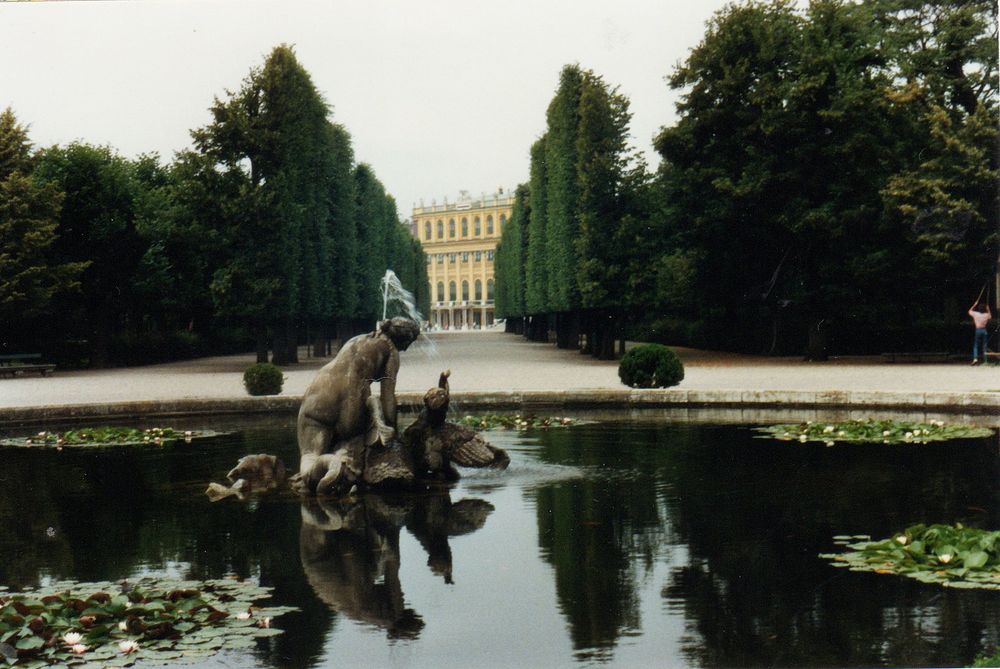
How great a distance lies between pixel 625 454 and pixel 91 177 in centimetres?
2378

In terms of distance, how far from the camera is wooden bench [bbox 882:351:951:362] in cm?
2527

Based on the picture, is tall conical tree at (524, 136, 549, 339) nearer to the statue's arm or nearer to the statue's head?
the statue's head

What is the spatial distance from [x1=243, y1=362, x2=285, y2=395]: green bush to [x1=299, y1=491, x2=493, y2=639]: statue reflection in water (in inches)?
340

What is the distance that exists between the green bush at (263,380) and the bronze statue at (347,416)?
8.20 m

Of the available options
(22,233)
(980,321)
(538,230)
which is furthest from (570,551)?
(538,230)

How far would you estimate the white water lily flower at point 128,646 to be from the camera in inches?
183

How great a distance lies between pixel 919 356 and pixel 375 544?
2138cm

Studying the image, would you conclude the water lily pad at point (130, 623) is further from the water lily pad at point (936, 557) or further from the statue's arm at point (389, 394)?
the statue's arm at point (389, 394)

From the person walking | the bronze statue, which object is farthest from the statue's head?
the person walking

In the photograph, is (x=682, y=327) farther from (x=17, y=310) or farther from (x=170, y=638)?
(x=170, y=638)

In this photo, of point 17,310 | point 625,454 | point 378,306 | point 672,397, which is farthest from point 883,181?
point 378,306

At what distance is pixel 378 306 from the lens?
43.8 meters

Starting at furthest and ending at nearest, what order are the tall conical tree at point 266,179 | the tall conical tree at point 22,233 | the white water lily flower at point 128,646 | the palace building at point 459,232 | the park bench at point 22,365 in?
the palace building at point 459,232 → the tall conical tree at point 266,179 → the park bench at point 22,365 → the tall conical tree at point 22,233 → the white water lily flower at point 128,646

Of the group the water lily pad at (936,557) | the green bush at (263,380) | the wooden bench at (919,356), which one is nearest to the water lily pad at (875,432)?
the water lily pad at (936,557)
